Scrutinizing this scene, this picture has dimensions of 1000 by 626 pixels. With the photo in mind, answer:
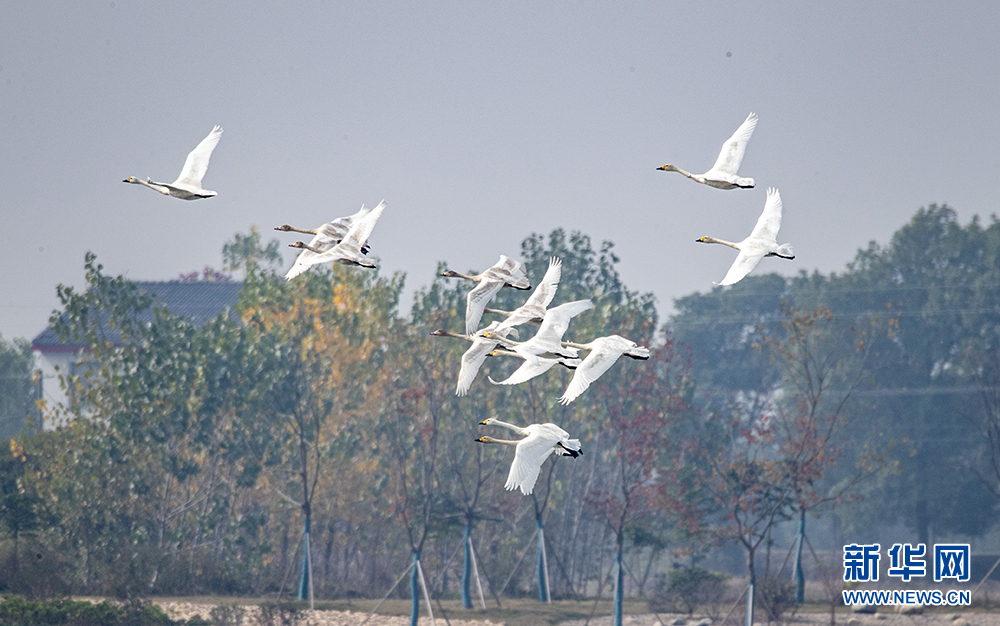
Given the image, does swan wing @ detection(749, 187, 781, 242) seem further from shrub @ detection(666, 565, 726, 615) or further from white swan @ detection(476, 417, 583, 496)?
shrub @ detection(666, 565, 726, 615)

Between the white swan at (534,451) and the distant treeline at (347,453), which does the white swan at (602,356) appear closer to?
the white swan at (534,451)

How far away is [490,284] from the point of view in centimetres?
1319

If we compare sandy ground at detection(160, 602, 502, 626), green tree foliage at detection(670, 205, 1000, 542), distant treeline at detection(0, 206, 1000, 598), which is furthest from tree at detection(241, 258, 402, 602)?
green tree foliage at detection(670, 205, 1000, 542)

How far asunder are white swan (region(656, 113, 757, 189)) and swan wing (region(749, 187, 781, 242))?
54 centimetres

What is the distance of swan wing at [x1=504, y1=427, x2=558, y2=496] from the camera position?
35.0 ft

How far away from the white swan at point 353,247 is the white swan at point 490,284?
1177 millimetres

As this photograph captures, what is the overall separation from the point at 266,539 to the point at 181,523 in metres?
1.83

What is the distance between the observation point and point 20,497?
24.1 meters

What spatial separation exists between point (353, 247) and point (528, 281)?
1873mm

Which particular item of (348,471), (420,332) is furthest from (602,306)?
(348,471)

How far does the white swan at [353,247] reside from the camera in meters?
12.5

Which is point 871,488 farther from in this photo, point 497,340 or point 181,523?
point 497,340

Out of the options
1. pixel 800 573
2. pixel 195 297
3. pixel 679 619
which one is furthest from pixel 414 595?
pixel 195 297

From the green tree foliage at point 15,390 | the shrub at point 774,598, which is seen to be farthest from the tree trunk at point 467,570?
the green tree foliage at point 15,390
